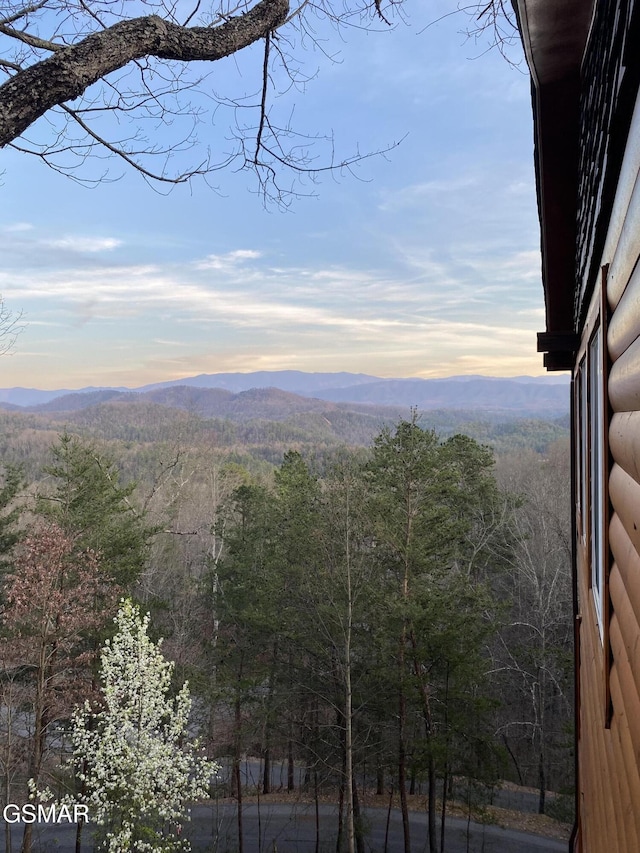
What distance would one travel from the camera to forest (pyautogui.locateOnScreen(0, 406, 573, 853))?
1114 centimetres

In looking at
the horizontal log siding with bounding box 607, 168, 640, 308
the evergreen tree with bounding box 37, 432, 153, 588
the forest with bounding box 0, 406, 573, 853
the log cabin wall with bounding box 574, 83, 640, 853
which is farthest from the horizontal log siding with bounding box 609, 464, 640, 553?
the evergreen tree with bounding box 37, 432, 153, 588

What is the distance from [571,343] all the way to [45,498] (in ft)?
38.8

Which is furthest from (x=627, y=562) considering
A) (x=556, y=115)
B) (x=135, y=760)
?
(x=135, y=760)

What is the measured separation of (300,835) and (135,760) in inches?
345

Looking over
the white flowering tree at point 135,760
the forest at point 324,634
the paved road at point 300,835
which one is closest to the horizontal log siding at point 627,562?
the white flowering tree at point 135,760

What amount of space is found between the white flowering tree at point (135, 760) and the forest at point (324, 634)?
652 mm

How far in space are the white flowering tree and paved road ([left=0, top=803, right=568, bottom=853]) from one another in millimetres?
4951

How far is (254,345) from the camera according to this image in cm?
5569

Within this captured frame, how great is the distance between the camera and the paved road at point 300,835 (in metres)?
13.6

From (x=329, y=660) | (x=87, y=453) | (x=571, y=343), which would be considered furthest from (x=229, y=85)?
(x=87, y=453)

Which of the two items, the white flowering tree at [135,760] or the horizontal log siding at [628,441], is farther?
the white flowering tree at [135,760]

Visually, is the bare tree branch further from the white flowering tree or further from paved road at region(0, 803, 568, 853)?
paved road at region(0, 803, 568, 853)

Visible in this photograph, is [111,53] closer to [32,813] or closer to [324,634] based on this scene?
[32,813]

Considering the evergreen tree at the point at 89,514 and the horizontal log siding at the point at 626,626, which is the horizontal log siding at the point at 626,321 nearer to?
the horizontal log siding at the point at 626,626
